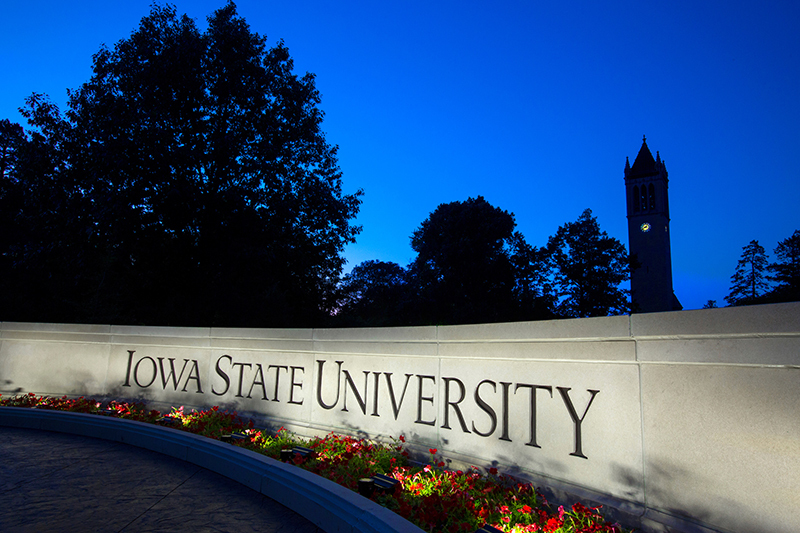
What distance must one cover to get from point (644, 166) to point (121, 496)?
276 feet

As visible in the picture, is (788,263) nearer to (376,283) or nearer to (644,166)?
(644,166)

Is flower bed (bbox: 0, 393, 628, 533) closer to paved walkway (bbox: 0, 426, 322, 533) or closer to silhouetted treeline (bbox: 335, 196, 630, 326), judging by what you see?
paved walkway (bbox: 0, 426, 322, 533)

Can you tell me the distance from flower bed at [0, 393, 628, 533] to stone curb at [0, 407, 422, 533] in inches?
13.0

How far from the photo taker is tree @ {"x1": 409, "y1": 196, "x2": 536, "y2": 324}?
116ft

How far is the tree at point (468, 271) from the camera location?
116 feet

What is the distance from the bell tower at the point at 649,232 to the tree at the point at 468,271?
3472 centimetres

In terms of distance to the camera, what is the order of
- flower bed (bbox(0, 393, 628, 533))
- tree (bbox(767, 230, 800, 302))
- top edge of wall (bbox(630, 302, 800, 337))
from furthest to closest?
1. tree (bbox(767, 230, 800, 302))
2. flower bed (bbox(0, 393, 628, 533))
3. top edge of wall (bbox(630, 302, 800, 337))

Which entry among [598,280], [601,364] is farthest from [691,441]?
[598,280]

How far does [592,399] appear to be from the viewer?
450cm

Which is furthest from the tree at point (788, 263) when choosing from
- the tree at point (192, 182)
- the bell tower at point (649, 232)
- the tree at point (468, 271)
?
the tree at point (192, 182)

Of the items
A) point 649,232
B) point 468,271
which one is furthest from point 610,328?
point 649,232

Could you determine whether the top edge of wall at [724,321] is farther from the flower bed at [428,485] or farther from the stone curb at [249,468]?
the stone curb at [249,468]

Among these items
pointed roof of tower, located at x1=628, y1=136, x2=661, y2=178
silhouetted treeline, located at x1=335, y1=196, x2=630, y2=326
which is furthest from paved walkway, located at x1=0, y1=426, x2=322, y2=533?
pointed roof of tower, located at x1=628, y1=136, x2=661, y2=178

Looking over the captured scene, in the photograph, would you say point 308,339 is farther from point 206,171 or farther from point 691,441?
point 206,171
